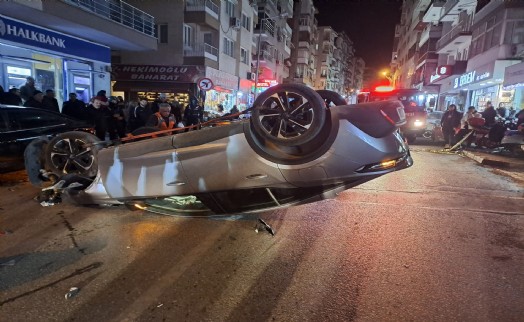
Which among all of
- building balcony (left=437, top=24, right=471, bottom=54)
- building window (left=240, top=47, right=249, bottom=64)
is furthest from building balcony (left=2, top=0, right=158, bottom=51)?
building balcony (left=437, top=24, right=471, bottom=54)

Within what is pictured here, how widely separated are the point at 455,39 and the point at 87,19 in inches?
1134

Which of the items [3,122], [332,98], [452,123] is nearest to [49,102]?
[3,122]

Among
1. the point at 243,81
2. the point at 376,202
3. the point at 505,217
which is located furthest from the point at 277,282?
the point at 243,81

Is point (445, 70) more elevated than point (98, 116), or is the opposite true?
point (445, 70)

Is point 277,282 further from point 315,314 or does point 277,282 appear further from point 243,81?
point 243,81

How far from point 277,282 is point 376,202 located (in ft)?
10.8

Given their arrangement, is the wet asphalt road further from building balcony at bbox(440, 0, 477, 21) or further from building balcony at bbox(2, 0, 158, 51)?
building balcony at bbox(440, 0, 477, 21)

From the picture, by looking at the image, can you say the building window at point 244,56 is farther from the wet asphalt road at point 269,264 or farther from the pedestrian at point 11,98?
the wet asphalt road at point 269,264

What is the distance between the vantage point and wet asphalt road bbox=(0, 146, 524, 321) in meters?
2.82

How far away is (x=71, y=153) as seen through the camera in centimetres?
520

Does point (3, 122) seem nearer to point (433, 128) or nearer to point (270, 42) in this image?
point (433, 128)

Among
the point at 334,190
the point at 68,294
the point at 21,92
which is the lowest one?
the point at 68,294

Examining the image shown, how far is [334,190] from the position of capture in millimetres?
3812

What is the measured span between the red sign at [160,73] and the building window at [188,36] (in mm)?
2406
